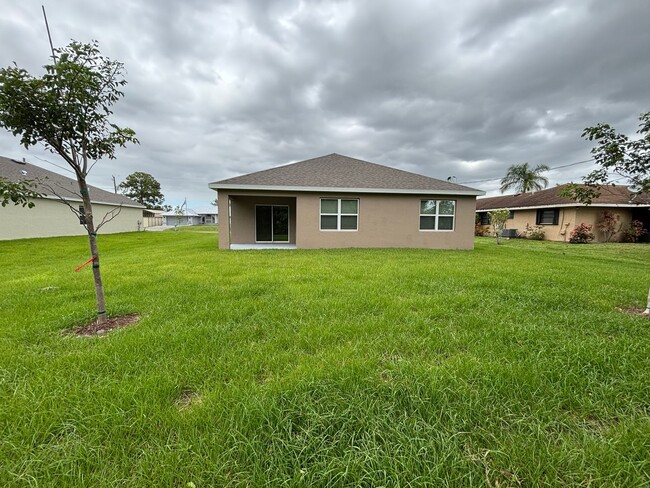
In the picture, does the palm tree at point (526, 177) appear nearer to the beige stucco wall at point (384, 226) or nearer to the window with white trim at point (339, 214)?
the beige stucco wall at point (384, 226)

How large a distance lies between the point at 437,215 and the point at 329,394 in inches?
450

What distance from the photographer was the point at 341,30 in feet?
31.9

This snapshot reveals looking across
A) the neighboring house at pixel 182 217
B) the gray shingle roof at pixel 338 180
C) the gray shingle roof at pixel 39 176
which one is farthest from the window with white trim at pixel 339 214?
the neighboring house at pixel 182 217

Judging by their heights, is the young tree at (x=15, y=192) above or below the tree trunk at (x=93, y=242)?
above

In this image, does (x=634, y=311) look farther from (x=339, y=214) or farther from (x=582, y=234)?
(x=582, y=234)

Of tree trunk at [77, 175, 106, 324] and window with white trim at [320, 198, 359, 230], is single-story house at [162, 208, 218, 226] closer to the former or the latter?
window with white trim at [320, 198, 359, 230]

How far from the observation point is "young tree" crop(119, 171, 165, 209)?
5560cm

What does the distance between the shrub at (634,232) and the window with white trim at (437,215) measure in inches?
595

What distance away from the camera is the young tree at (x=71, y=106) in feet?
9.39

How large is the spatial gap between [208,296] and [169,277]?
2.02m

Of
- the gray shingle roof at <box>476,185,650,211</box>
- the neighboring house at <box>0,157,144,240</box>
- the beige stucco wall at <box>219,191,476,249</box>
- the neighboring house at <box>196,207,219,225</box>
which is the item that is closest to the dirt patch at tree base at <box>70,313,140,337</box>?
the beige stucco wall at <box>219,191,476,249</box>

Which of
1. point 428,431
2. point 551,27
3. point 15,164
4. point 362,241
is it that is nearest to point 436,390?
point 428,431

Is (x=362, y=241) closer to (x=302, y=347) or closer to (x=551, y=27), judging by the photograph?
(x=302, y=347)

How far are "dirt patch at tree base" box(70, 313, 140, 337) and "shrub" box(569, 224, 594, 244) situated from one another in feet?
75.7
